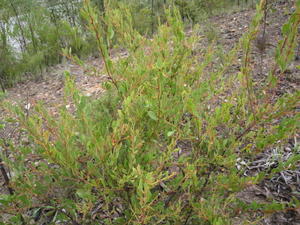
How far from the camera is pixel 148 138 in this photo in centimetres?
115

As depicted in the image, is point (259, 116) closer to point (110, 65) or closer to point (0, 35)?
point (110, 65)

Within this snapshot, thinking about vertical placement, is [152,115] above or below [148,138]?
above

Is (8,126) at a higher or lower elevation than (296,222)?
higher

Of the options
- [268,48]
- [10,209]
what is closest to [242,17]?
[268,48]

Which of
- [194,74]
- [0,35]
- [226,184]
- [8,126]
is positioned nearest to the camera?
[226,184]

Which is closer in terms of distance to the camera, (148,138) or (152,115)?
(152,115)

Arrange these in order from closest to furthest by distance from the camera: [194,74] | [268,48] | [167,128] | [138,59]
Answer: [167,128] < [138,59] < [194,74] < [268,48]

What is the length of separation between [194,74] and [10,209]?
3.56 ft

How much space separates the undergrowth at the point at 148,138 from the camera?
89 centimetres

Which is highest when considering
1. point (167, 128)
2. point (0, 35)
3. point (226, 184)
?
point (0, 35)

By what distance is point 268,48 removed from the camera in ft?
11.5

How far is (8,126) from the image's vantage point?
2.88 m

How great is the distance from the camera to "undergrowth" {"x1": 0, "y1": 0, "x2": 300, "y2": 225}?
2.92 feet

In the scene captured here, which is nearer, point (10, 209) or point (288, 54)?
point (288, 54)
